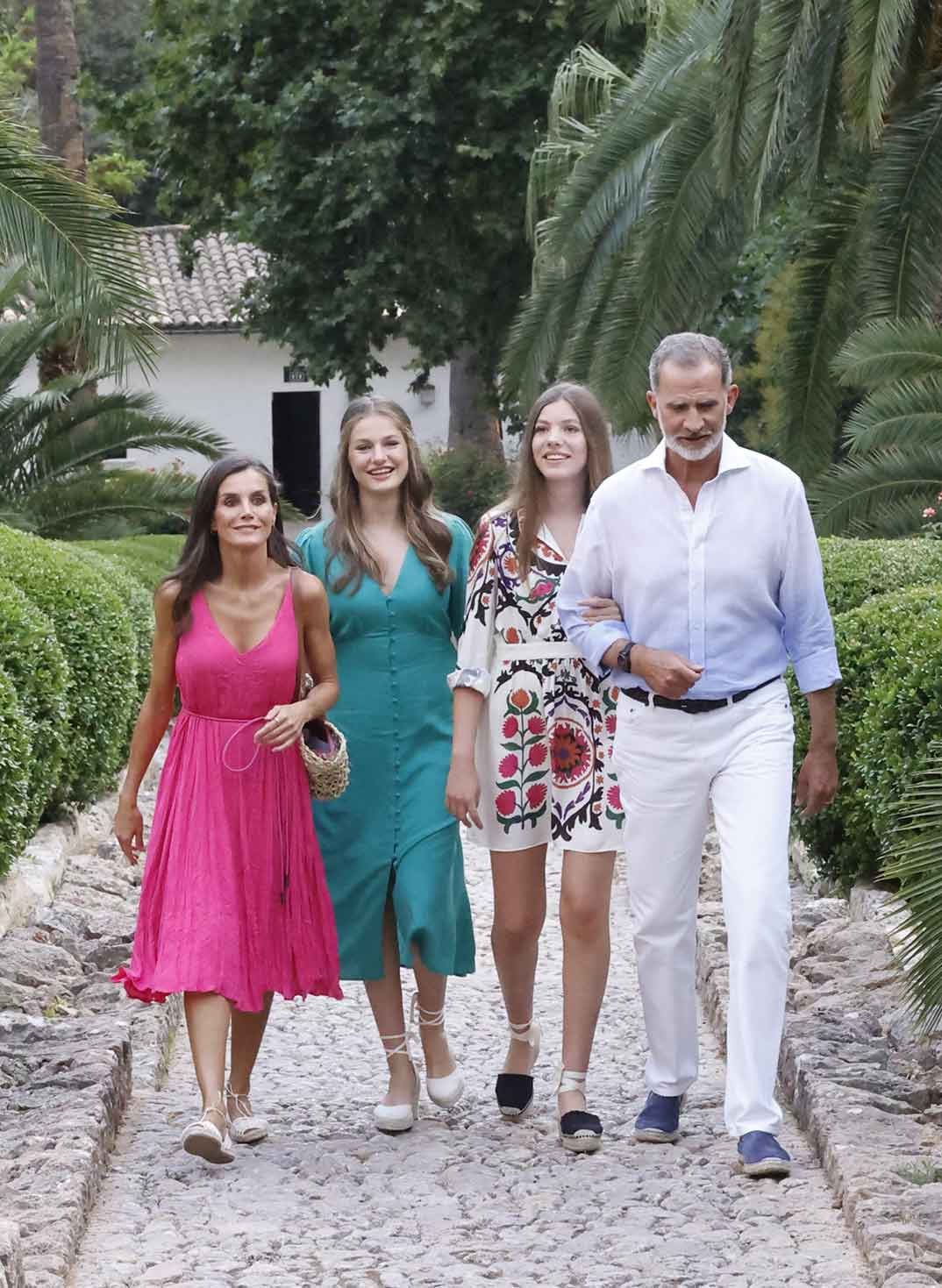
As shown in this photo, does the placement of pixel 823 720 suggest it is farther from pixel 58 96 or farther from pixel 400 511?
pixel 58 96

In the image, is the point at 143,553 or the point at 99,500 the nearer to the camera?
the point at 143,553

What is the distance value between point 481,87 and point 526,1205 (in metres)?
19.5

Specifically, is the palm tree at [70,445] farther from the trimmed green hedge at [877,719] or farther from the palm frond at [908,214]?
the trimmed green hedge at [877,719]

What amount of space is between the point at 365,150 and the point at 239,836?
18293mm

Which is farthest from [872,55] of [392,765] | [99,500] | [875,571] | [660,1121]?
[99,500]

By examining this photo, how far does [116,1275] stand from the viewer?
3.96 metres

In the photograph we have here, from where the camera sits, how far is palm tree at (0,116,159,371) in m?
9.10

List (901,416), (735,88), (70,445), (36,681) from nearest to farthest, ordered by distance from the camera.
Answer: (36,681)
(735,88)
(901,416)
(70,445)

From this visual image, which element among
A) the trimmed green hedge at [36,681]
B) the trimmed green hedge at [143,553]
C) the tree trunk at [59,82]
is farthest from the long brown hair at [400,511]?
the tree trunk at [59,82]

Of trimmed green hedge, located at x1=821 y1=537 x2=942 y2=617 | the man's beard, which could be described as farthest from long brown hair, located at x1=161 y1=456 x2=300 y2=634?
→ trimmed green hedge, located at x1=821 y1=537 x2=942 y2=617

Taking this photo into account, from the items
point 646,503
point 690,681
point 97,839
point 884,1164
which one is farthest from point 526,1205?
point 97,839

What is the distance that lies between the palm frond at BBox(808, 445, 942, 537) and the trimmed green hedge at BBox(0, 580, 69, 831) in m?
6.12

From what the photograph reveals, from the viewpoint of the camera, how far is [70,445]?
15.1 metres

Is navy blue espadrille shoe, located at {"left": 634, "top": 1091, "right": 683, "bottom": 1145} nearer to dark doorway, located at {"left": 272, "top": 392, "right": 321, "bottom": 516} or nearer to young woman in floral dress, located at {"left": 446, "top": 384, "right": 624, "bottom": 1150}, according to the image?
young woman in floral dress, located at {"left": 446, "top": 384, "right": 624, "bottom": 1150}
